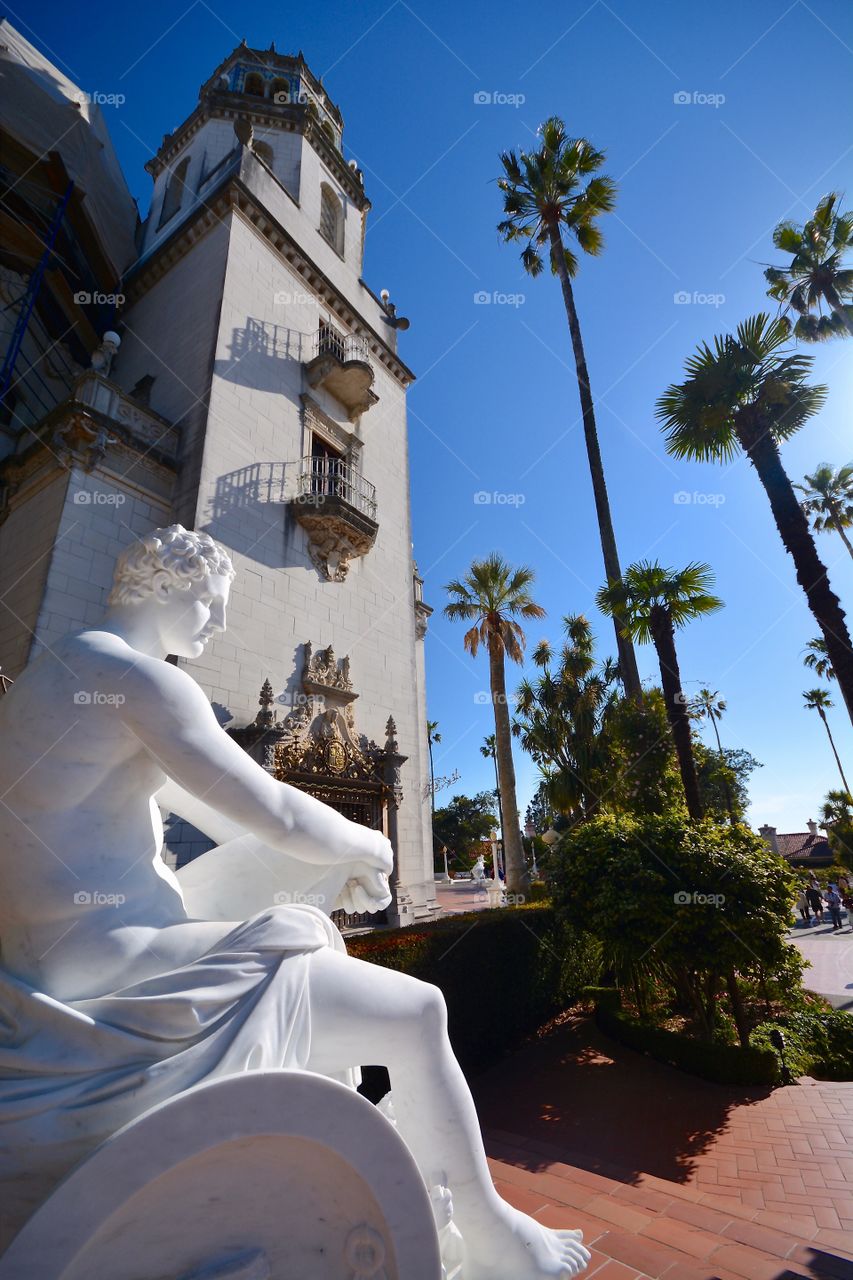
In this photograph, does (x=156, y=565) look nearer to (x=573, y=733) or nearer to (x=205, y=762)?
(x=205, y=762)

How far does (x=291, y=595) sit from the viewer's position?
33.9 ft

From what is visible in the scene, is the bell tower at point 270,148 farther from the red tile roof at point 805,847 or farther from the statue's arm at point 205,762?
the red tile roof at point 805,847

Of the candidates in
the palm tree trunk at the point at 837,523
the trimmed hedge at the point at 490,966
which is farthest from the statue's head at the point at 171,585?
the palm tree trunk at the point at 837,523

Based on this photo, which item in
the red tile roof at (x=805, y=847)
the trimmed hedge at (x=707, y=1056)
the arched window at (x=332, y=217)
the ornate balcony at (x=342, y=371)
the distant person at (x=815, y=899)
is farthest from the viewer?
the red tile roof at (x=805, y=847)

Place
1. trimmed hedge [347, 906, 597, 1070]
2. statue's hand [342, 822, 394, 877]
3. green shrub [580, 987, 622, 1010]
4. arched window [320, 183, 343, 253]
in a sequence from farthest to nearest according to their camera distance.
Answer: arched window [320, 183, 343, 253] → green shrub [580, 987, 622, 1010] → trimmed hedge [347, 906, 597, 1070] → statue's hand [342, 822, 394, 877]

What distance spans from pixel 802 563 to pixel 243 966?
33.1ft

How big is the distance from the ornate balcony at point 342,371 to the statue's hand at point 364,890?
1228cm

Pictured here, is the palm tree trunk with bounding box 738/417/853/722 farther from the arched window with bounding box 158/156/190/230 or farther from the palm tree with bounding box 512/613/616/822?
the arched window with bounding box 158/156/190/230

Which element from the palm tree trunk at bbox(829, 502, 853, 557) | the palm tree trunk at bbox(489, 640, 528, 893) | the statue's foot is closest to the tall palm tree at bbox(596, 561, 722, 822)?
the palm tree trunk at bbox(489, 640, 528, 893)

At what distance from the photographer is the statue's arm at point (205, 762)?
1.43m

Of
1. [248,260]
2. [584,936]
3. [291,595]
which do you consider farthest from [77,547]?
[584,936]

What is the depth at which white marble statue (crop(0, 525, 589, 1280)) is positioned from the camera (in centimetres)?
120

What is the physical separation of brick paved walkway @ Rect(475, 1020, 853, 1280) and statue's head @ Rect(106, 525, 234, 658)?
256cm

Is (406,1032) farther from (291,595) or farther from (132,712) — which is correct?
(291,595)
